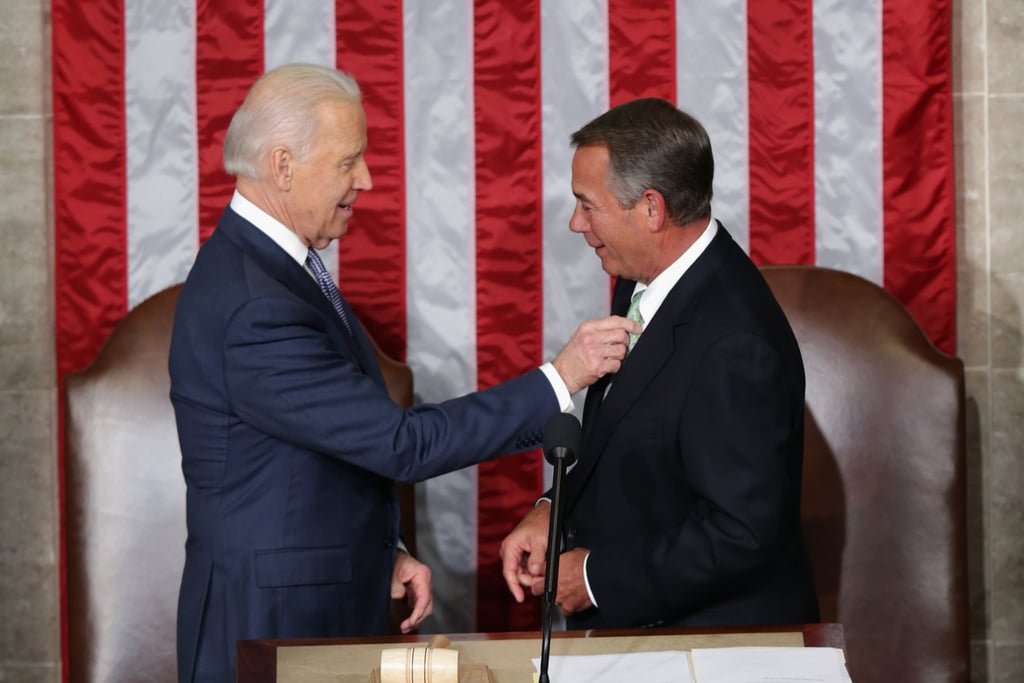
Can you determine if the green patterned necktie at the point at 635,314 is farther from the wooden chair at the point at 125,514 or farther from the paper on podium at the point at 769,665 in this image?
the wooden chair at the point at 125,514

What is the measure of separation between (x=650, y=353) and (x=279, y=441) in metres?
0.76

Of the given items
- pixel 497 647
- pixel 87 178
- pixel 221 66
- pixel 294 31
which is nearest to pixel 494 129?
pixel 294 31

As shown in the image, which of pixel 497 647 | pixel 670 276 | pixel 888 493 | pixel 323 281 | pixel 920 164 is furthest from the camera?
pixel 920 164

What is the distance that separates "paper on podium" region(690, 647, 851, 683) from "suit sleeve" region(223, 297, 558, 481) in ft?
2.31

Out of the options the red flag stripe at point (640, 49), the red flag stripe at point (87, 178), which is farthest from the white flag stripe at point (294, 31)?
the red flag stripe at point (640, 49)

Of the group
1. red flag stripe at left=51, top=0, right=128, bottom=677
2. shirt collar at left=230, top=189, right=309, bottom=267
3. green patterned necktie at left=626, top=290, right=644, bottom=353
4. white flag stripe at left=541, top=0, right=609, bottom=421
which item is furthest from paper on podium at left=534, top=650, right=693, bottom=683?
red flag stripe at left=51, top=0, right=128, bottom=677

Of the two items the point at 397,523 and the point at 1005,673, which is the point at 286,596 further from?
the point at 1005,673

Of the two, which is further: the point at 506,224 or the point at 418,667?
the point at 506,224

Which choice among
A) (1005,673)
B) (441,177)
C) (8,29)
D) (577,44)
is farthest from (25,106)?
(1005,673)

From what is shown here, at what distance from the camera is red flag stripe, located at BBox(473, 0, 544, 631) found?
3781mm

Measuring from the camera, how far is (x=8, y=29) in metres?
3.84

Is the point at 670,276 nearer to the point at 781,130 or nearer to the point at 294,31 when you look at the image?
the point at 781,130

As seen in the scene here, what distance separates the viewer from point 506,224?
12.5ft

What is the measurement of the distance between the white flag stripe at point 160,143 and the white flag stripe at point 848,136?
1.89m
